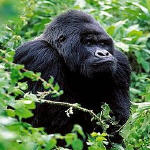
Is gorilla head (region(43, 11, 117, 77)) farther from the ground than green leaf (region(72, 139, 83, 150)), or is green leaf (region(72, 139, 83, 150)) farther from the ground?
green leaf (region(72, 139, 83, 150))

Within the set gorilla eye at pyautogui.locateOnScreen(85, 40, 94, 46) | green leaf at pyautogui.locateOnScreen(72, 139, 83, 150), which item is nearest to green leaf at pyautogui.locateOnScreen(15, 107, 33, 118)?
green leaf at pyautogui.locateOnScreen(72, 139, 83, 150)

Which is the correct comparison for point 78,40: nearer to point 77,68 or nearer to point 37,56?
point 77,68

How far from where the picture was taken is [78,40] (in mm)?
4141

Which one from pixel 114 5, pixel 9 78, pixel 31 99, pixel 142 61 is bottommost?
pixel 142 61

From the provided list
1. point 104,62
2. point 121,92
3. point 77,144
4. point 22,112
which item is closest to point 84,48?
point 104,62

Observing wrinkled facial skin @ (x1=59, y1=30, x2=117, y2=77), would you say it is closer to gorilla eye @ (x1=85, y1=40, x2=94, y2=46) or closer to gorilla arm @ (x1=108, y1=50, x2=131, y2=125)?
gorilla eye @ (x1=85, y1=40, x2=94, y2=46)

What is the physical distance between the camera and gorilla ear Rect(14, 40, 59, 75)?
13.0ft

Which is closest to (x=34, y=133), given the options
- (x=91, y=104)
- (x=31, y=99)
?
(x=31, y=99)

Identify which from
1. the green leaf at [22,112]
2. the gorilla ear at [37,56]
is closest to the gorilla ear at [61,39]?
the gorilla ear at [37,56]

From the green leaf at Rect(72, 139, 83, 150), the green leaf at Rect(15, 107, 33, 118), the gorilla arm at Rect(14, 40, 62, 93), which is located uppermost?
the green leaf at Rect(15, 107, 33, 118)

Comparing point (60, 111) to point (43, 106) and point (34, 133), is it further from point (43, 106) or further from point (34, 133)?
point (34, 133)

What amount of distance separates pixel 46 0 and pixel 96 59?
2.74 m

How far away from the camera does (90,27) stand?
4.17m

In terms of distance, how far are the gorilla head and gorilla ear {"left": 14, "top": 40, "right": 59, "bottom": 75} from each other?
4.8 inches
